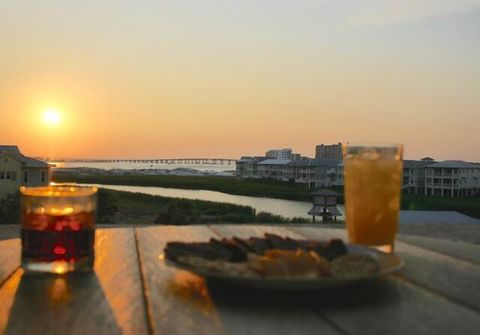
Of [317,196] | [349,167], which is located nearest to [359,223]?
[349,167]

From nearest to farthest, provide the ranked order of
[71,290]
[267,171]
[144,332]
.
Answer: [144,332] → [71,290] → [267,171]

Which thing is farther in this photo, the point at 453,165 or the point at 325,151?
the point at 325,151

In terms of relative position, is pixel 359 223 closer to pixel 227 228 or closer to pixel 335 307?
pixel 335 307

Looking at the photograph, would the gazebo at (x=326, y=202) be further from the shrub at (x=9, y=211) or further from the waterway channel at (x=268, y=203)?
the shrub at (x=9, y=211)

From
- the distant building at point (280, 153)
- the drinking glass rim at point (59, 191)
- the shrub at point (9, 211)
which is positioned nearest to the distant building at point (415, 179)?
the shrub at point (9, 211)

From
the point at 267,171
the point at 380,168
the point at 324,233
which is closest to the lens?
the point at 380,168

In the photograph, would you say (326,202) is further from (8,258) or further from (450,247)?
(8,258)

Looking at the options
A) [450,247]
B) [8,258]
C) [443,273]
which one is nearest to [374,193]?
[443,273]
